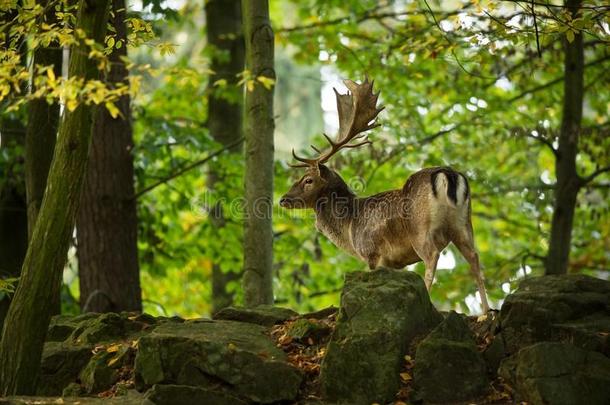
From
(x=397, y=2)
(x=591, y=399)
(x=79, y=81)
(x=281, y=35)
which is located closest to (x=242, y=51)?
(x=281, y=35)

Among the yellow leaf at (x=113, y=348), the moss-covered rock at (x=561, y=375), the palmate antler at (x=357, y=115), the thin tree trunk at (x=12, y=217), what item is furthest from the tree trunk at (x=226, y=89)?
the moss-covered rock at (x=561, y=375)

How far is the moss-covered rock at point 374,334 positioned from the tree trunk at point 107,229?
5.28 meters

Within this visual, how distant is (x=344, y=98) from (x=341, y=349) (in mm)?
3978

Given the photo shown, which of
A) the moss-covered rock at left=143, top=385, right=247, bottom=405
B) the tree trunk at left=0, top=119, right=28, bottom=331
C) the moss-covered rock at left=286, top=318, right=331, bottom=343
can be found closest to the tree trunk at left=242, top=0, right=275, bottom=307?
the moss-covered rock at left=286, top=318, right=331, bottom=343

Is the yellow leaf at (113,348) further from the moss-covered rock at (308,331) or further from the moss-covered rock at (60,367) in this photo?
the moss-covered rock at (308,331)

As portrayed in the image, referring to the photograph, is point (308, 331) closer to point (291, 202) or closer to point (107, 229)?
point (291, 202)

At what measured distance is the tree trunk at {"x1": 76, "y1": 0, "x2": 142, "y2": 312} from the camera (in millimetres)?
12266

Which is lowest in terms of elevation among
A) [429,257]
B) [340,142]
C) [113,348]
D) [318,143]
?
[113,348]

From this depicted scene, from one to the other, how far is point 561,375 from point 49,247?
426cm

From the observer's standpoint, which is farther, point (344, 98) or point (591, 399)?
point (344, 98)

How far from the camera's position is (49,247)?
7445 mm

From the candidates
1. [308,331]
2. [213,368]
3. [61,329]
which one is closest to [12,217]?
[61,329]

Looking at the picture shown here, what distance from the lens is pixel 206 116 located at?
18875mm

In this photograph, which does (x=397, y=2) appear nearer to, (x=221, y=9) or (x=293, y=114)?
(x=221, y=9)
